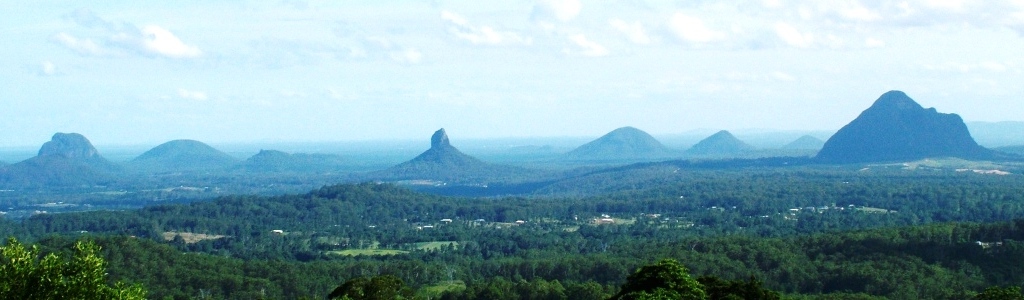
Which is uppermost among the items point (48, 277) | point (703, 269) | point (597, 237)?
point (48, 277)

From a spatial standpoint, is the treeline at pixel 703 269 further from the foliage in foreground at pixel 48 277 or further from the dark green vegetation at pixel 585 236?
the foliage in foreground at pixel 48 277

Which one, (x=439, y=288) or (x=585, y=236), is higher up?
(x=585, y=236)

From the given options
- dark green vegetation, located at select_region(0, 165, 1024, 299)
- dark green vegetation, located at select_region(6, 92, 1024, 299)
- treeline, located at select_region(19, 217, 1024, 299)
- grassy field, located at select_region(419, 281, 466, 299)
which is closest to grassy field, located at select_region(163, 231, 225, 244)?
dark green vegetation, located at select_region(6, 92, 1024, 299)

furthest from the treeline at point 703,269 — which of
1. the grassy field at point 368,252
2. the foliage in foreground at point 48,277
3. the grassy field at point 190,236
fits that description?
the foliage in foreground at point 48,277

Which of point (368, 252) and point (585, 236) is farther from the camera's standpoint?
point (585, 236)

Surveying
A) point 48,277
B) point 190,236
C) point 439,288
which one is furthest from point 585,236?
point 48,277

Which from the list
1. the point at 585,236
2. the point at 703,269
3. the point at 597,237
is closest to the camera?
the point at 703,269

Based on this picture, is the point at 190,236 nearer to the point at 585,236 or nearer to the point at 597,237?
the point at 585,236

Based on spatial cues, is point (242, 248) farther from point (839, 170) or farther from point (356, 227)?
point (839, 170)

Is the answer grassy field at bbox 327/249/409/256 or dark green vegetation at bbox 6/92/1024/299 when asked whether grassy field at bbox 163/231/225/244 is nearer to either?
dark green vegetation at bbox 6/92/1024/299
